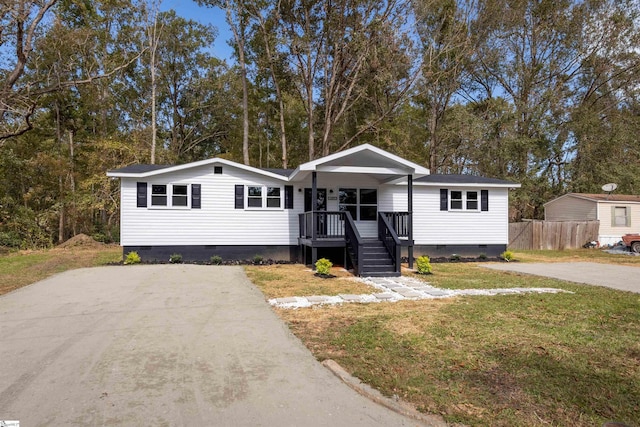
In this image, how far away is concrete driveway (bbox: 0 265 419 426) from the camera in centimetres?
286

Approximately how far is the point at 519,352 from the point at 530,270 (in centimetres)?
836

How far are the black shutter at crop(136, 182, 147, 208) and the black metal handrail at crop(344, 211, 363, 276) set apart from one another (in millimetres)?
6715

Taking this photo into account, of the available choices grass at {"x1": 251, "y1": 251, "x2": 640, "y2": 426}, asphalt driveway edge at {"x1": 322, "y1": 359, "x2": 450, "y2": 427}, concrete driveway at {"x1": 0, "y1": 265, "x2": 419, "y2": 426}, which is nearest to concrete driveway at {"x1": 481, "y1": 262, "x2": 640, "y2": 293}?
grass at {"x1": 251, "y1": 251, "x2": 640, "y2": 426}

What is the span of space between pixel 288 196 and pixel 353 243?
385 cm

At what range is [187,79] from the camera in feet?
94.4

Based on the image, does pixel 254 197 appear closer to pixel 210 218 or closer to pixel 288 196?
pixel 288 196

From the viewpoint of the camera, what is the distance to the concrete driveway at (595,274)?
358 inches

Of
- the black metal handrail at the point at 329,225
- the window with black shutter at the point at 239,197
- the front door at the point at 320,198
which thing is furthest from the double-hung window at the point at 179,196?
the black metal handrail at the point at 329,225

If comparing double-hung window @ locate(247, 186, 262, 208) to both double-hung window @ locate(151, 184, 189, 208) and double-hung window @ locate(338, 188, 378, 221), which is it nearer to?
double-hung window @ locate(151, 184, 189, 208)

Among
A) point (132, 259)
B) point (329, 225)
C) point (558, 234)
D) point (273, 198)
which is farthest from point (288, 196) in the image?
point (558, 234)

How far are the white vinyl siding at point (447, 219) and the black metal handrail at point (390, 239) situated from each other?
7.48 feet

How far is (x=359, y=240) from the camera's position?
33.8 ft

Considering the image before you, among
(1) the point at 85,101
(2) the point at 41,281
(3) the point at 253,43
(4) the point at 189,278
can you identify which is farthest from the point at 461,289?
(1) the point at 85,101

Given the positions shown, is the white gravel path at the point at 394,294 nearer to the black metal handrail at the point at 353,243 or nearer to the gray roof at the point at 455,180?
the black metal handrail at the point at 353,243
